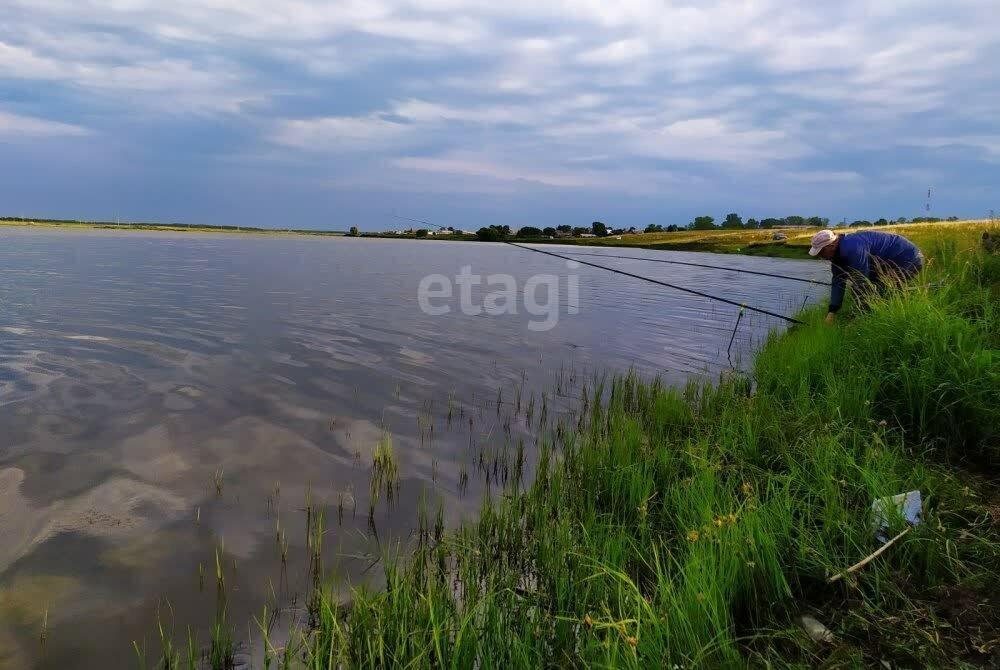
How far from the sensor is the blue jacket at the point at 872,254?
10.4 meters

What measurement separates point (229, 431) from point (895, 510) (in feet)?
24.6

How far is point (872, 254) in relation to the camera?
10.3 meters

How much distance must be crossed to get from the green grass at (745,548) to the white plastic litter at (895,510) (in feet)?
0.23

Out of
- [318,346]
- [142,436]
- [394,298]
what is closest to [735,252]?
[394,298]

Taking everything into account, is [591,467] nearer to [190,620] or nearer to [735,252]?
[190,620]

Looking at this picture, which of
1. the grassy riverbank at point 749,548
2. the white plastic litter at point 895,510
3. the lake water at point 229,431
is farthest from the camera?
the lake water at point 229,431

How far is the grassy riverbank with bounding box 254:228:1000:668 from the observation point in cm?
284

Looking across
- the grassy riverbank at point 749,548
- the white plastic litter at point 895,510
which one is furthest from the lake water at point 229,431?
the white plastic litter at point 895,510

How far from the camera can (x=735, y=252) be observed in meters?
85.4

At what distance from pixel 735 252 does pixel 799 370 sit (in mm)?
86087

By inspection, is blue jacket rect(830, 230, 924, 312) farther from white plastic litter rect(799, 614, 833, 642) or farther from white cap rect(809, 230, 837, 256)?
white plastic litter rect(799, 614, 833, 642)

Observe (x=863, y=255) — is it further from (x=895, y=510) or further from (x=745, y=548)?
(x=745, y=548)

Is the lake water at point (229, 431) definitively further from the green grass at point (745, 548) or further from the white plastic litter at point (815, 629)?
the white plastic litter at point (815, 629)

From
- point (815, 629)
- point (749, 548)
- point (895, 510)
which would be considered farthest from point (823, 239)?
point (815, 629)
